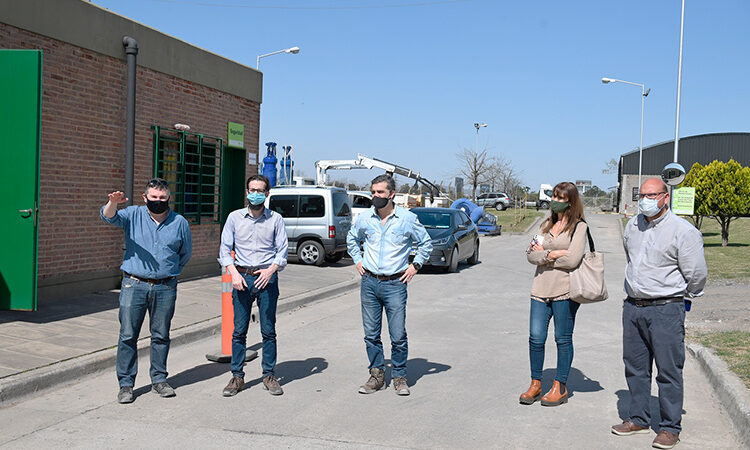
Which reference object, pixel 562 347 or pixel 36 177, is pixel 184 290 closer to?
pixel 36 177

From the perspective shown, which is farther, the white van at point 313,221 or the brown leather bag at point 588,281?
the white van at point 313,221

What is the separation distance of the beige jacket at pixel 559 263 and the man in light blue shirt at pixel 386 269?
41.8 inches

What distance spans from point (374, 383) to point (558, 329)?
1.69 m

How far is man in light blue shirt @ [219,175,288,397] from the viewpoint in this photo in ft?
20.1

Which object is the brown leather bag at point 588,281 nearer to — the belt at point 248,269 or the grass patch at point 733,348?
the grass patch at point 733,348

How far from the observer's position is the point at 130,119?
11.0 m

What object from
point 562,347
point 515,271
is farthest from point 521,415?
point 515,271

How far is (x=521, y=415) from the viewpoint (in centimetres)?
555

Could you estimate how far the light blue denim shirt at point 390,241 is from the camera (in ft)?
20.1

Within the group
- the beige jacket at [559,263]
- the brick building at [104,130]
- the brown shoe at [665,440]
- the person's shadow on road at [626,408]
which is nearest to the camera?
the brown shoe at [665,440]

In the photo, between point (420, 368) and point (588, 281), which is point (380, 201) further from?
point (420, 368)

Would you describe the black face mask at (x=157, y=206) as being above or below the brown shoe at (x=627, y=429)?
above

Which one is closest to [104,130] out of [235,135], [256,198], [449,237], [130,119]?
[130,119]

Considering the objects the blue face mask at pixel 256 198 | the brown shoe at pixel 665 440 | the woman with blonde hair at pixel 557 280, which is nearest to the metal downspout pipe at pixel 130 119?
the blue face mask at pixel 256 198
